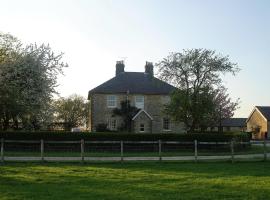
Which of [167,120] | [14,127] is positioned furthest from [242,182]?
[167,120]

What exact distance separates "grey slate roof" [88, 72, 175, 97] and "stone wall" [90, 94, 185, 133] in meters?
0.63

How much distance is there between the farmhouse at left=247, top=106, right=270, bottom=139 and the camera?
297ft

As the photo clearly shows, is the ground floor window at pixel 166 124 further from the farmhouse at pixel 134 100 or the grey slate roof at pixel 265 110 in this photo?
the grey slate roof at pixel 265 110

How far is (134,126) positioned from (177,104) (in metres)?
11.1

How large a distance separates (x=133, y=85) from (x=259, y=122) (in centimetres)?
3814

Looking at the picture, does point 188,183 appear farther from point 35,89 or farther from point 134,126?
point 134,126

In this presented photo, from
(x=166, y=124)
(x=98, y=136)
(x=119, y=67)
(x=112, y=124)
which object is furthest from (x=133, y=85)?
(x=98, y=136)

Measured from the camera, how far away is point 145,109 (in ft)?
212

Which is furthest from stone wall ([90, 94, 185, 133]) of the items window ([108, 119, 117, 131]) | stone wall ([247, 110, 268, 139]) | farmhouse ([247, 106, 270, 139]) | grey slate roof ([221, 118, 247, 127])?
grey slate roof ([221, 118, 247, 127])

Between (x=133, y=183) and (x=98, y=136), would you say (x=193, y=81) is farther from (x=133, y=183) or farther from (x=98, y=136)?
(x=133, y=183)

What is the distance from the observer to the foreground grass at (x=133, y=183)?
1332 centimetres

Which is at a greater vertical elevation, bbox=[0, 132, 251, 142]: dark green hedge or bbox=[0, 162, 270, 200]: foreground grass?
bbox=[0, 132, 251, 142]: dark green hedge

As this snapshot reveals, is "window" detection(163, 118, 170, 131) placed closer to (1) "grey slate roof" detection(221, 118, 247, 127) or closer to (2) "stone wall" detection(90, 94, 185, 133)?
(2) "stone wall" detection(90, 94, 185, 133)

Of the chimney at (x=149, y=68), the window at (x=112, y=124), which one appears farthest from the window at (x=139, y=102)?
the chimney at (x=149, y=68)
